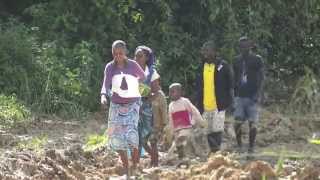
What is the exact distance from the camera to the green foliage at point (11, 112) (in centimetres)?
1051

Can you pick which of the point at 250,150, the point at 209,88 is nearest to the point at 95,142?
the point at 209,88

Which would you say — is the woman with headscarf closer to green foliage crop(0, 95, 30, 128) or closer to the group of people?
the group of people

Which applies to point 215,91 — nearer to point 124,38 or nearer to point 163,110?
point 163,110

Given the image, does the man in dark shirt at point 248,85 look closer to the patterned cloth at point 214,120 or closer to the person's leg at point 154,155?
the patterned cloth at point 214,120

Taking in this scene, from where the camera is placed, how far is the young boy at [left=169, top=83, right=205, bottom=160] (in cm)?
885

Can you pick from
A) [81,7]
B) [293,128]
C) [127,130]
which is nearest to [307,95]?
[293,128]

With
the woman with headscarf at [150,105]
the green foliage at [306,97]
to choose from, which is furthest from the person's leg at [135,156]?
the green foliage at [306,97]

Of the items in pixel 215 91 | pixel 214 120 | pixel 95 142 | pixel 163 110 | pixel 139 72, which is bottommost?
pixel 95 142

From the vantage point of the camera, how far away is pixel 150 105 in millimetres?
8312

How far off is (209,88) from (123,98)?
178 cm

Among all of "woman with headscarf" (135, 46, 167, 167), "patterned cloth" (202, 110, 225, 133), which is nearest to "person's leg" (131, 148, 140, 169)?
"woman with headscarf" (135, 46, 167, 167)

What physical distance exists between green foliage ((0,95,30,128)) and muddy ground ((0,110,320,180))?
0.18m

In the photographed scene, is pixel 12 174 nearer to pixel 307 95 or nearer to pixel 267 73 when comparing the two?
pixel 307 95

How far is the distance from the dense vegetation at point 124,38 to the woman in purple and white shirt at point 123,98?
4.28 metres
